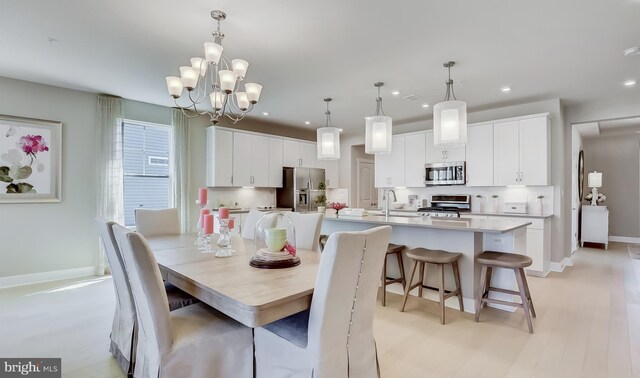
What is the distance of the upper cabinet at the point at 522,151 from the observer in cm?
466

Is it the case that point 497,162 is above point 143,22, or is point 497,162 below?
below

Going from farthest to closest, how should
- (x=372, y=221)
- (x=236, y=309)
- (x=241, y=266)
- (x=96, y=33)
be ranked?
1. (x=372, y=221)
2. (x=96, y=33)
3. (x=241, y=266)
4. (x=236, y=309)

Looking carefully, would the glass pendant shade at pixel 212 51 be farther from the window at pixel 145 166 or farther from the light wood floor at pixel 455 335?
the window at pixel 145 166

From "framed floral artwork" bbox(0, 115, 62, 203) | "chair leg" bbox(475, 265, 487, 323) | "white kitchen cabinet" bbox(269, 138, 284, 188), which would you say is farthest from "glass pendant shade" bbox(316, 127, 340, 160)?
"framed floral artwork" bbox(0, 115, 62, 203)

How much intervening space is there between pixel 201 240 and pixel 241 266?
858mm

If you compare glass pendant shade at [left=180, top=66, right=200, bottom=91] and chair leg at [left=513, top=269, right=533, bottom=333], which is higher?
glass pendant shade at [left=180, top=66, right=200, bottom=91]

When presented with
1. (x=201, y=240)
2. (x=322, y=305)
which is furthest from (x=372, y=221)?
(x=322, y=305)

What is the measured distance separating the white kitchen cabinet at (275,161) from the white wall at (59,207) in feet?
8.41

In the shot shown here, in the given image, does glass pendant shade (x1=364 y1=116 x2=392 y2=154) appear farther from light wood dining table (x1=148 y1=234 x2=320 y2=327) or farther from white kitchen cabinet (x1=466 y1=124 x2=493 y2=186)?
white kitchen cabinet (x1=466 y1=124 x2=493 y2=186)

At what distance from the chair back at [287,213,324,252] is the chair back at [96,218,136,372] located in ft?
4.37

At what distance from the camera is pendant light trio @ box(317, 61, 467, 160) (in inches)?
126

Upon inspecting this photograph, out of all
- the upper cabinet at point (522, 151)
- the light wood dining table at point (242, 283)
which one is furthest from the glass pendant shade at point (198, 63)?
the upper cabinet at point (522, 151)

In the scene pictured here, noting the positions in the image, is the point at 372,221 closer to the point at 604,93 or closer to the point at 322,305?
the point at 322,305

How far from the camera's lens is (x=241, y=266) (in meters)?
2.02
